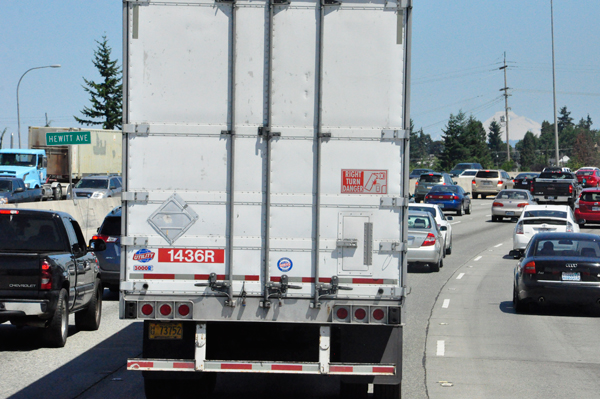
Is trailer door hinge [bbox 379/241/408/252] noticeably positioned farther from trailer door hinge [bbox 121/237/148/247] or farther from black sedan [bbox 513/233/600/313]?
black sedan [bbox 513/233/600/313]

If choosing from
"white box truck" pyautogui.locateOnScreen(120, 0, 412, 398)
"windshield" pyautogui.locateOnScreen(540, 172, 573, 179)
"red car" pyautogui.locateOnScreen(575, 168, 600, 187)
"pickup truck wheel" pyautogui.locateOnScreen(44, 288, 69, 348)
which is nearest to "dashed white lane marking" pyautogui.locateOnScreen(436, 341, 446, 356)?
"white box truck" pyautogui.locateOnScreen(120, 0, 412, 398)

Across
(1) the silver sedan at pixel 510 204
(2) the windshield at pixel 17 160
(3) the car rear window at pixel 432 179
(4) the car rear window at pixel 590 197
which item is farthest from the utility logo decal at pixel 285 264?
(3) the car rear window at pixel 432 179

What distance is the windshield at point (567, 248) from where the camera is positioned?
15148 mm

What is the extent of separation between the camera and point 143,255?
7.11 metres

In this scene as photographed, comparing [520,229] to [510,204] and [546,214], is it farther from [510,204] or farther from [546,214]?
[510,204]

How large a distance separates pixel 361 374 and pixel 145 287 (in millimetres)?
2001

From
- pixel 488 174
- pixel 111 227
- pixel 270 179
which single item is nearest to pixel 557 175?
pixel 488 174

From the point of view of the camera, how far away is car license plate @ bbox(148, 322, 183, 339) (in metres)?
7.21

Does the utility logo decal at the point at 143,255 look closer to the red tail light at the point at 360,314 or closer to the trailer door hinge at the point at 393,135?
the red tail light at the point at 360,314

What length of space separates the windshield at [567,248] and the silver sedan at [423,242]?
578cm

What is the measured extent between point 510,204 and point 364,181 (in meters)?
35.7

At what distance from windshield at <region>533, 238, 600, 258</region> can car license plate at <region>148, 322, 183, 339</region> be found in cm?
970

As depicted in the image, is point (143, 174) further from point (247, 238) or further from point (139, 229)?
point (247, 238)

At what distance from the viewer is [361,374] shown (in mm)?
7051
